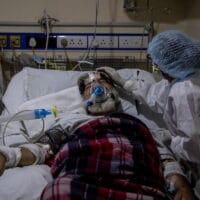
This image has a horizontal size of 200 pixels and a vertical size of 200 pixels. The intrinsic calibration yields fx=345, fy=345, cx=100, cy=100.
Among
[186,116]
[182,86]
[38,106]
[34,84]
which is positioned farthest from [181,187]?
[34,84]

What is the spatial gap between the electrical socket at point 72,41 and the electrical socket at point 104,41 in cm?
6

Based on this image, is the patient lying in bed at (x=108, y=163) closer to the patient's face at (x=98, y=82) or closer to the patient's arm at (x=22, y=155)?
the patient's arm at (x=22, y=155)

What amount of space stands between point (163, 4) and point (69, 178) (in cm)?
193

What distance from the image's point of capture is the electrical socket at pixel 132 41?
2766mm

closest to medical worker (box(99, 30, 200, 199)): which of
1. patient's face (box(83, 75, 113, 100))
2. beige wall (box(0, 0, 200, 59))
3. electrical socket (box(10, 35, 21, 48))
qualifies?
patient's face (box(83, 75, 113, 100))

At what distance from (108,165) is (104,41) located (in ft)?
5.15

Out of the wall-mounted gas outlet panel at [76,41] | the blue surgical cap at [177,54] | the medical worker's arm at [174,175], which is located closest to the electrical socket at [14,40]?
the wall-mounted gas outlet panel at [76,41]

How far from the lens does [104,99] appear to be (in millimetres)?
1862

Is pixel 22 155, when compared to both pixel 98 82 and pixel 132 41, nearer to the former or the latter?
pixel 98 82

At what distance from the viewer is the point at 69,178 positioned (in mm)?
1251

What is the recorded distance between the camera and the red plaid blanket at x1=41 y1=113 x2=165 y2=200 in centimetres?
123

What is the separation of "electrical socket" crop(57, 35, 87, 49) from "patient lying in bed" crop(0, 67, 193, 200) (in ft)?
3.58

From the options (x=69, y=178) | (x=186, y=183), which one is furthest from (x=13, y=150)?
(x=186, y=183)

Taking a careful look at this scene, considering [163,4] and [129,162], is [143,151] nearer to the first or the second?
[129,162]
